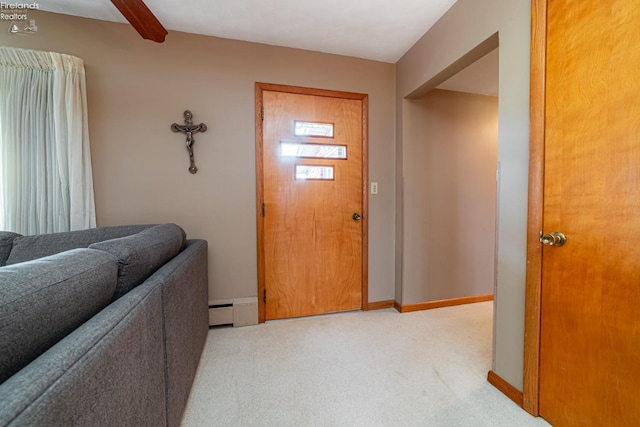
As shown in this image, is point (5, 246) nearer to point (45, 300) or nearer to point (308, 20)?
point (45, 300)

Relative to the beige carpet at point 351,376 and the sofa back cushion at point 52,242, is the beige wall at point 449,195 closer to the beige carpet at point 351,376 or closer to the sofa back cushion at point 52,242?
the beige carpet at point 351,376

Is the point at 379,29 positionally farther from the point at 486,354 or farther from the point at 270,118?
the point at 486,354

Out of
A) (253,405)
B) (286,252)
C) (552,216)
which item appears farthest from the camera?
(286,252)

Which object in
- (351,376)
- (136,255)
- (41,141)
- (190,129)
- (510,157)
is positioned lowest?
(351,376)

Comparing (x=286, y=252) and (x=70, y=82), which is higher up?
(x=70, y=82)

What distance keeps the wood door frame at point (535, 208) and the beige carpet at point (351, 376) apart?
0.18 metres

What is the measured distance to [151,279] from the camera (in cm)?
99

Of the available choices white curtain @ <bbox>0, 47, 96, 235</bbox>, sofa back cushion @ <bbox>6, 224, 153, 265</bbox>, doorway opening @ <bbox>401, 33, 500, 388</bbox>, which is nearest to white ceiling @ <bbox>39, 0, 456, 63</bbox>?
white curtain @ <bbox>0, 47, 96, 235</bbox>

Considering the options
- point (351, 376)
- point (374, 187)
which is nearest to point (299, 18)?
point (374, 187)

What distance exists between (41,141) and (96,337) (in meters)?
1.99

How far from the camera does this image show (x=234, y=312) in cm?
214

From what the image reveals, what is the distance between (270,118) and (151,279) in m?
1.66

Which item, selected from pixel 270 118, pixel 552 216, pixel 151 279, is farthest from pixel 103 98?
pixel 552 216

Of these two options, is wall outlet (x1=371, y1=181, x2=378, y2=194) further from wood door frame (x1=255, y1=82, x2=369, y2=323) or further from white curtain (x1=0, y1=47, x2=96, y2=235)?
white curtain (x1=0, y1=47, x2=96, y2=235)
